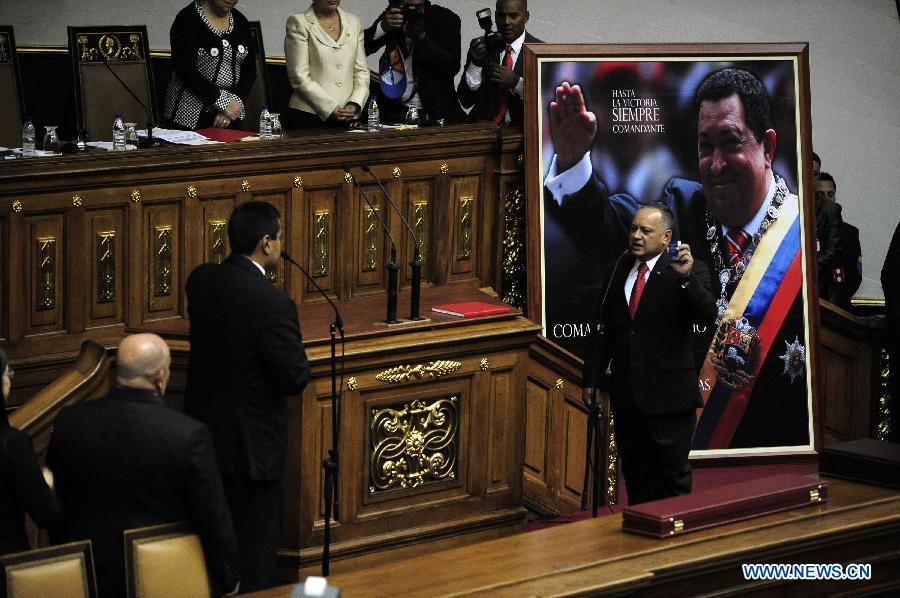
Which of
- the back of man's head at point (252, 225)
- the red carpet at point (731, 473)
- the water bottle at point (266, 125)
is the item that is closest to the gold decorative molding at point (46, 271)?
the water bottle at point (266, 125)

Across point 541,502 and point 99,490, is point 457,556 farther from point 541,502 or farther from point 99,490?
point 541,502

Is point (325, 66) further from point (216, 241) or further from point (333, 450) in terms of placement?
point (333, 450)

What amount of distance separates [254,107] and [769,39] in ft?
13.4

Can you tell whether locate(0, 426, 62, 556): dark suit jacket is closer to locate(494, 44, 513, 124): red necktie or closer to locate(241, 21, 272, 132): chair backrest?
locate(494, 44, 513, 124): red necktie

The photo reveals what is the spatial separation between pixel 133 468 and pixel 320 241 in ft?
10.1

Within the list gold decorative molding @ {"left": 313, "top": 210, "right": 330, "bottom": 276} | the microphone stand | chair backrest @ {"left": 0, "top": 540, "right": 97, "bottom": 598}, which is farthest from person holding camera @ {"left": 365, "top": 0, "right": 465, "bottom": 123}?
chair backrest @ {"left": 0, "top": 540, "right": 97, "bottom": 598}

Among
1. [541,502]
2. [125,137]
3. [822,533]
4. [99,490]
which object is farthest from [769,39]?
[99,490]

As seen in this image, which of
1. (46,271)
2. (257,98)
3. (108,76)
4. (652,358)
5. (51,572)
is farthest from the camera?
(257,98)

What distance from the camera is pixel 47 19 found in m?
9.71

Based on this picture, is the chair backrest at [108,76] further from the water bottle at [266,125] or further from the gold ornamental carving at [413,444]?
the gold ornamental carving at [413,444]

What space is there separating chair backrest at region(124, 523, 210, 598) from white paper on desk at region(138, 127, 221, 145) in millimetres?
2907

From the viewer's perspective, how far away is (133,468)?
450 centimetres

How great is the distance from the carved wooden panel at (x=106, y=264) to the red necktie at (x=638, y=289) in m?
2.23
